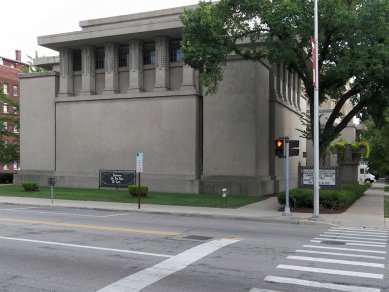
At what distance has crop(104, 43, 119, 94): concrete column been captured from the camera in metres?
33.1

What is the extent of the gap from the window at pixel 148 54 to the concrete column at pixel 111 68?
221 cm

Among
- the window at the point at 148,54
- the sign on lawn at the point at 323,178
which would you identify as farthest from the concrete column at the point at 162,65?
the sign on lawn at the point at 323,178

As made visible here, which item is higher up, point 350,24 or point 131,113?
point 350,24

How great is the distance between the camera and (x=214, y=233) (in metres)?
13.6

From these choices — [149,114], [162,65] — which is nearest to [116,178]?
[149,114]

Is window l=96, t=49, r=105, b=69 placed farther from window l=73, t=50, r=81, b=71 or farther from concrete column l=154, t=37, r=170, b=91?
concrete column l=154, t=37, r=170, b=91

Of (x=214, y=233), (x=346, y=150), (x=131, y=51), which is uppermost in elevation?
(x=131, y=51)

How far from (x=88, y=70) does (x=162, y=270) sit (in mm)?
27927

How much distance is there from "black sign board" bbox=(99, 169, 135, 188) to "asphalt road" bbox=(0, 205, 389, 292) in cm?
1434

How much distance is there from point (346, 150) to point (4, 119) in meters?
33.6

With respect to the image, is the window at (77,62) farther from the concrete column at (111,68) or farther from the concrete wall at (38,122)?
the concrete column at (111,68)

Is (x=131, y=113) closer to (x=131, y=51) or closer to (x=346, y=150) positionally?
(x=131, y=51)

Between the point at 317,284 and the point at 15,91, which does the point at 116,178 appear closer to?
the point at 317,284

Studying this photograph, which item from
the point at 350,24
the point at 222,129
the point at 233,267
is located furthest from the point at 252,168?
the point at 233,267
